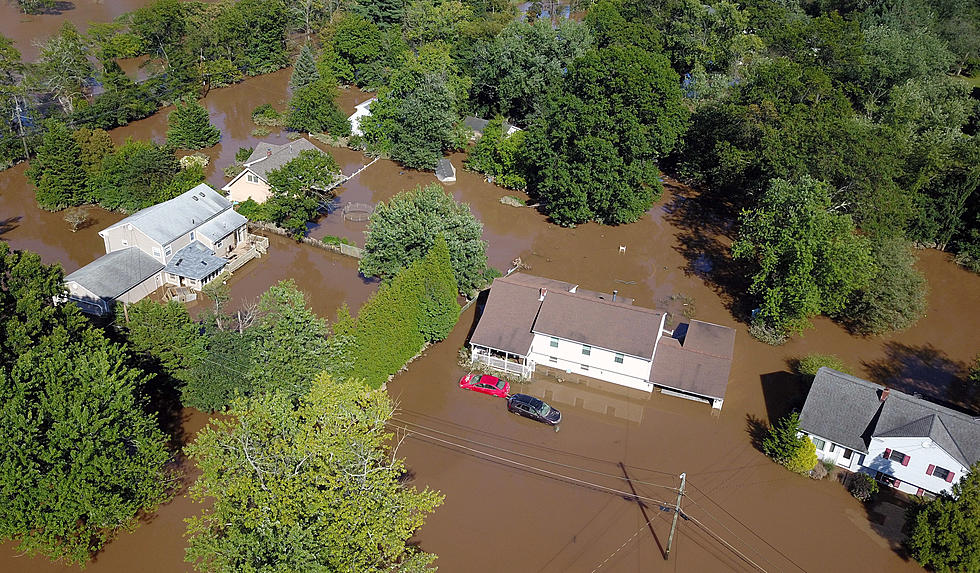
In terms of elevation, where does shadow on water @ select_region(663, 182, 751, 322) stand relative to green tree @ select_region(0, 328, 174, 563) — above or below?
below

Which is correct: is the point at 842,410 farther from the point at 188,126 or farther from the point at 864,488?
the point at 188,126

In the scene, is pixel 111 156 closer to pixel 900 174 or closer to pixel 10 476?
pixel 10 476

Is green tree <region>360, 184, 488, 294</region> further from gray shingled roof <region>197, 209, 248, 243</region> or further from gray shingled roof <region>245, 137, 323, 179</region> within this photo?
gray shingled roof <region>245, 137, 323, 179</region>

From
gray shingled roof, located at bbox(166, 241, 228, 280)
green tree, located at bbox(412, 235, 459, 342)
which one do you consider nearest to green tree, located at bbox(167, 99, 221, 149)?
gray shingled roof, located at bbox(166, 241, 228, 280)

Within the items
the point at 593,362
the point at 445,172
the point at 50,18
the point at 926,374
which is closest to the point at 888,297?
the point at 926,374

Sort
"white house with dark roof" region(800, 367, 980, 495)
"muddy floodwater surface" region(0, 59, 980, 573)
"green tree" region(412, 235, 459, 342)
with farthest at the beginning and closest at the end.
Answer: "green tree" region(412, 235, 459, 342) < "white house with dark roof" region(800, 367, 980, 495) < "muddy floodwater surface" region(0, 59, 980, 573)

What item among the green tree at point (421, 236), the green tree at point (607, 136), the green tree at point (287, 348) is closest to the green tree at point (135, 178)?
the green tree at point (421, 236)

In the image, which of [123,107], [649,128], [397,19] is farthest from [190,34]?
[649,128]
